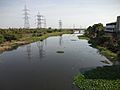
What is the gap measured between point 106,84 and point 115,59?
515 inches

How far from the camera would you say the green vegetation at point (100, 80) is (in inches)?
633

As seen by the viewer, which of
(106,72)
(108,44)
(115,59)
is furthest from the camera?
(108,44)

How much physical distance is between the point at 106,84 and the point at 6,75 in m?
11.8

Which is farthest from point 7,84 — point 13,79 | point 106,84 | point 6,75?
point 106,84

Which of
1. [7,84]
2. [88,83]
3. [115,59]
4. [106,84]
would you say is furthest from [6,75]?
[115,59]

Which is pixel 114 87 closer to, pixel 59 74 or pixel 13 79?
pixel 59 74

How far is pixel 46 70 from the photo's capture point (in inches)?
922

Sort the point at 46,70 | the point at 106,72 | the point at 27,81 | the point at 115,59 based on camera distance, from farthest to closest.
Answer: the point at 115,59, the point at 46,70, the point at 106,72, the point at 27,81

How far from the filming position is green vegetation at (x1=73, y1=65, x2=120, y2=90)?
16.1 meters

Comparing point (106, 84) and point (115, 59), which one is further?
point (115, 59)

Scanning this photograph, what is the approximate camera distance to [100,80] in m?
17.5

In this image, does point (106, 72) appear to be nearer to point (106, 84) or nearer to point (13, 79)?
point (106, 84)

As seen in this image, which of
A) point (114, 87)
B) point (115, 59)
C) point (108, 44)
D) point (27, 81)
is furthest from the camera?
point (108, 44)

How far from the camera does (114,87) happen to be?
15.9 m
